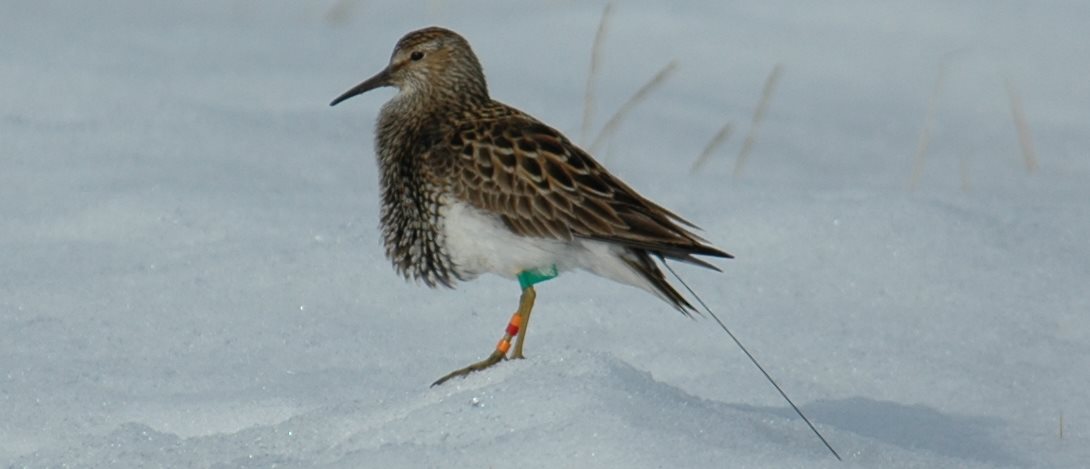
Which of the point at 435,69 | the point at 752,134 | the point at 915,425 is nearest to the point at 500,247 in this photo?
the point at 435,69

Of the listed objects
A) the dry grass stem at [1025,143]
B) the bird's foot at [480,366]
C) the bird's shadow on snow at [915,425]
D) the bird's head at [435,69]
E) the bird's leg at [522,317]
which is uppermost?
the bird's head at [435,69]

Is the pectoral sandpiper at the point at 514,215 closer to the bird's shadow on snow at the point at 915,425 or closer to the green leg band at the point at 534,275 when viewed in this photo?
the green leg band at the point at 534,275

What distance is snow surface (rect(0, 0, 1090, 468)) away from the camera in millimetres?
5203

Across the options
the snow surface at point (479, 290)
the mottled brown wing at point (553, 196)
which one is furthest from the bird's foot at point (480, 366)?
the mottled brown wing at point (553, 196)

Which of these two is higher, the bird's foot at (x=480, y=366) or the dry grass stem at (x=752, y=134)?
the bird's foot at (x=480, y=366)

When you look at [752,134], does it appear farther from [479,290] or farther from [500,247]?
[500,247]

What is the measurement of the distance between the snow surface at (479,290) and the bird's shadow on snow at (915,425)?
0.01 m

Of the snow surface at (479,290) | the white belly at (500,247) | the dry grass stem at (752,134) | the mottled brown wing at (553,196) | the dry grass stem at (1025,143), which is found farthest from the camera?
the dry grass stem at (1025,143)

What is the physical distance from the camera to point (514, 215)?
5598 mm

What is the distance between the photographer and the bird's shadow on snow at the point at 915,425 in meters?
6.15

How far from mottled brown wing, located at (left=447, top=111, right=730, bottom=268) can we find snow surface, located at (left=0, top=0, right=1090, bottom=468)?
0.39 metres

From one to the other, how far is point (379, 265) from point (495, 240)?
201 cm

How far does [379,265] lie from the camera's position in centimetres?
757

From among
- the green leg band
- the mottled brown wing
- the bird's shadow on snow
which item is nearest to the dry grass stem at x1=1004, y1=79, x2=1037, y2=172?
the bird's shadow on snow
